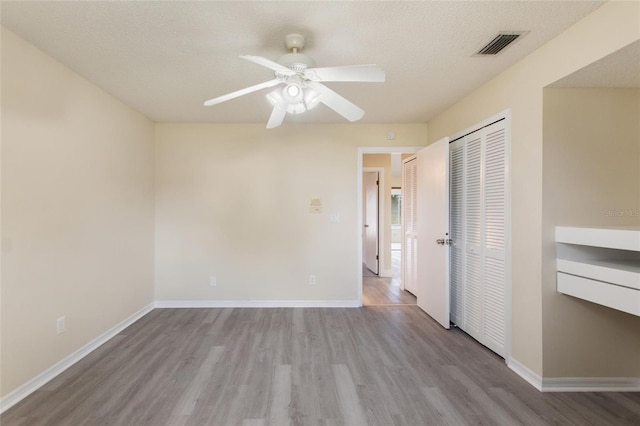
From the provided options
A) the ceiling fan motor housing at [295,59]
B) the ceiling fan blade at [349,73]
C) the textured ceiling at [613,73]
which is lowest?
the ceiling fan blade at [349,73]

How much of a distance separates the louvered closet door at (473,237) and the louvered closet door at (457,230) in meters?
0.07

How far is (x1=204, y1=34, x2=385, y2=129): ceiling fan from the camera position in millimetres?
1577

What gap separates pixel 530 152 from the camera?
2.06 m

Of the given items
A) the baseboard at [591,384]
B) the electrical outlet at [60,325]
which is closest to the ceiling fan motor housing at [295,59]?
the electrical outlet at [60,325]

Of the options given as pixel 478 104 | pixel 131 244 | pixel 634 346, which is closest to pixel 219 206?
pixel 131 244

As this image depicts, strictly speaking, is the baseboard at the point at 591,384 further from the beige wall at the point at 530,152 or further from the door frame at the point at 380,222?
the door frame at the point at 380,222

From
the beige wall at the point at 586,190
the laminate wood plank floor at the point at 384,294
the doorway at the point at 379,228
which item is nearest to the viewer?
the beige wall at the point at 586,190

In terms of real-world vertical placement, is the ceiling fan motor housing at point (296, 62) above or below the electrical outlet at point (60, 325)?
above

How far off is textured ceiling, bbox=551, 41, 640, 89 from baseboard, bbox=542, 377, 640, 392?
6.66 ft

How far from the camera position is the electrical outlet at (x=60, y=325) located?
7.11 feet

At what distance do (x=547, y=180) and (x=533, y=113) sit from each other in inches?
19.6

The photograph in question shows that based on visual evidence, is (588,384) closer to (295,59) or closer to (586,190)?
(586,190)

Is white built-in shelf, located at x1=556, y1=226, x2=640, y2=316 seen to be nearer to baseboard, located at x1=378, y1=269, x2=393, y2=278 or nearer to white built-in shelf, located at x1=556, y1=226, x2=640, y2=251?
white built-in shelf, located at x1=556, y1=226, x2=640, y2=251

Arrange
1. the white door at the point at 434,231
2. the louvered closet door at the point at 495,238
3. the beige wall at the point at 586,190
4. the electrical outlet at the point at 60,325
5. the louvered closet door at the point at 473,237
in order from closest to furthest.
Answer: the beige wall at the point at 586,190
the electrical outlet at the point at 60,325
the louvered closet door at the point at 495,238
the louvered closet door at the point at 473,237
the white door at the point at 434,231
